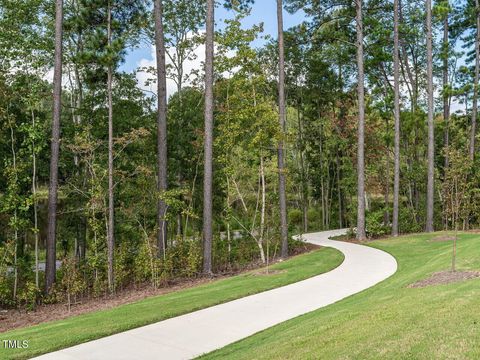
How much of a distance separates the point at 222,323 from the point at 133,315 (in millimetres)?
1954

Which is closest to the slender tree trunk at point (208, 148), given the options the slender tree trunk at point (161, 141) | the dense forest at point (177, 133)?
the dense forest at point (177, 133)

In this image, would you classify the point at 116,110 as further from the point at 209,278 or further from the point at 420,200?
the point at 420,200

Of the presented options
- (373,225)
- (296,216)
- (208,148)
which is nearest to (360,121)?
(373,225)

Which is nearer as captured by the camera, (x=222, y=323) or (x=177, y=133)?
(x=222, y=323)

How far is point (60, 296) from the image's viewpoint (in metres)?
11.4

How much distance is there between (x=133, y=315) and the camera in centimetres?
748

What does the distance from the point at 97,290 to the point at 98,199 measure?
271cm

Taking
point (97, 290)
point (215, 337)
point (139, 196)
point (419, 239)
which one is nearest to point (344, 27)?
point (419, 239)

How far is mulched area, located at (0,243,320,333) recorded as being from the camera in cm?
930

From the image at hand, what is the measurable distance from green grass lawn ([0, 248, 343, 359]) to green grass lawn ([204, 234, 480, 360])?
2273mm

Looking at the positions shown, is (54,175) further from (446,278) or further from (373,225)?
(373,225)

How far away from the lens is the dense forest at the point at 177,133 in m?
12.0

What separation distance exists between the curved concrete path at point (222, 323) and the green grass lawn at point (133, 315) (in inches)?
10.6

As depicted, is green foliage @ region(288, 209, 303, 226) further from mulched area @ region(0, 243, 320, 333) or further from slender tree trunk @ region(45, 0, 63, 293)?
slender tree trunk @ region(45, 0, 63, 293)
